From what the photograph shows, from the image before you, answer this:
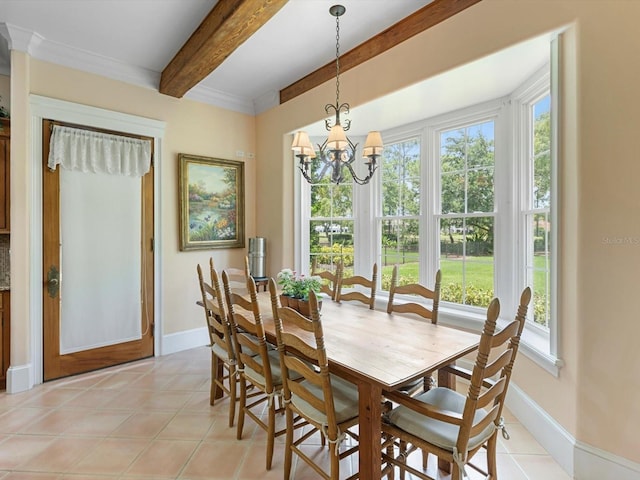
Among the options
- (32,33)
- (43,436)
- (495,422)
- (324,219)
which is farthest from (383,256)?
(32,33)

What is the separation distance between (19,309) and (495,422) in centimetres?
357

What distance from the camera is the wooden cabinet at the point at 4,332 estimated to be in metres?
2.73

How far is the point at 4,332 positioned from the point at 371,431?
315 centimetres

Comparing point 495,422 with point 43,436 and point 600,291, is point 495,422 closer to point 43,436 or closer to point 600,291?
point 600,291

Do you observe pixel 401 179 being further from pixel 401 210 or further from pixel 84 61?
pixel 84 61

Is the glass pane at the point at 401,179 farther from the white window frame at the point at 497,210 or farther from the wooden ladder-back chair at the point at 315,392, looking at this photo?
the wooden ladder-back chair at the point at 315,392

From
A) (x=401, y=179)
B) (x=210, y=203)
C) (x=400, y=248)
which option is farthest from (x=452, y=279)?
(x=210, y=203)

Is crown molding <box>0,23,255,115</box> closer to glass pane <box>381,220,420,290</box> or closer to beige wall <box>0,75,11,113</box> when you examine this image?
beige wall <box>0,75,11,113</box>

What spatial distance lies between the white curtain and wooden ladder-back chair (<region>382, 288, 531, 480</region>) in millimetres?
2948

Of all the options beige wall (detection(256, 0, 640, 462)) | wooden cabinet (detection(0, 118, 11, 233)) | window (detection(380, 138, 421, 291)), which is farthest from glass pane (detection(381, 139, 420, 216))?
wooden cabinet (detection(0, 118, 11, 233))

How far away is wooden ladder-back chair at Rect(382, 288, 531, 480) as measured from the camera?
124 centimetres

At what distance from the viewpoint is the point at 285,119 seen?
150 inches

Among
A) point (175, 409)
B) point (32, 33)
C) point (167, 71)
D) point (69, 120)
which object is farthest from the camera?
point (167, 71)

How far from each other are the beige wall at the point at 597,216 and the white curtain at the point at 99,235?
135 inches
